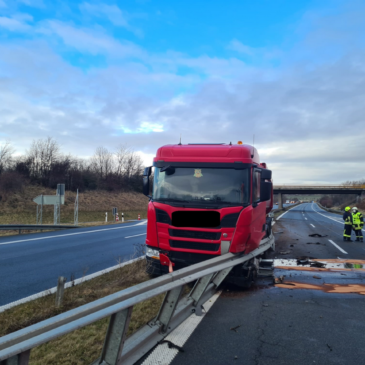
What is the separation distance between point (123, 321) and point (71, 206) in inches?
1367

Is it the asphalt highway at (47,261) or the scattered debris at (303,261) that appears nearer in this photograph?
the asphalt highway at (47,261)

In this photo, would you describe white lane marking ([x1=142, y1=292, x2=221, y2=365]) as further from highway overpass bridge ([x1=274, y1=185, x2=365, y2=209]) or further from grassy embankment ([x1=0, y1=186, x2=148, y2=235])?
highway overpass bridge ([x1=274, y1=185, x2=365, y2=209])

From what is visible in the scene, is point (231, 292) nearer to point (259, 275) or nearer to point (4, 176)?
point (259, 275)

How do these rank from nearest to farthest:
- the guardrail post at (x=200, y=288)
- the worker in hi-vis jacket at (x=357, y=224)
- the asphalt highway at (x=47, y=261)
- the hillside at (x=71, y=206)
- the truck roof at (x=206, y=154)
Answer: the guardrail post at (x=200, y=288), the truck roof at (x=206, y=154), the asphalt highway at (x=47, y=261), the worker in hi-vis jacket at (x=357, y=224), the hillside at (x=71, y=206)

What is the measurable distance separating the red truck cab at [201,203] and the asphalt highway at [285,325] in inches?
38.1

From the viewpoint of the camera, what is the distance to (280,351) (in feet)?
11.9

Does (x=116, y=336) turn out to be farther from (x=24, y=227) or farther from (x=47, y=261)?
(x=24, y=227)

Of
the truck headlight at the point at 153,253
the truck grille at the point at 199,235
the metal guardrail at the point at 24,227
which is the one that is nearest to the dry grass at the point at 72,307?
the truck headlight at the point at 153,253

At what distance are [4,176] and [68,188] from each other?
405 inches

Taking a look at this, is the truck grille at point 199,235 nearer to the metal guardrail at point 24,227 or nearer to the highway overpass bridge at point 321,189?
the metal guardrail at point 24,227

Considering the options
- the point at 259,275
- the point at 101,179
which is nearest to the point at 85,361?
the point at 259,275

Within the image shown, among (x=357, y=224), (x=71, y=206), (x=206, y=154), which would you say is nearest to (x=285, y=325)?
(x=206, y=154)

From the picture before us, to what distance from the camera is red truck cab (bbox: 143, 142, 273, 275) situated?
5.76 m

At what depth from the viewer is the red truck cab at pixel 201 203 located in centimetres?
576
